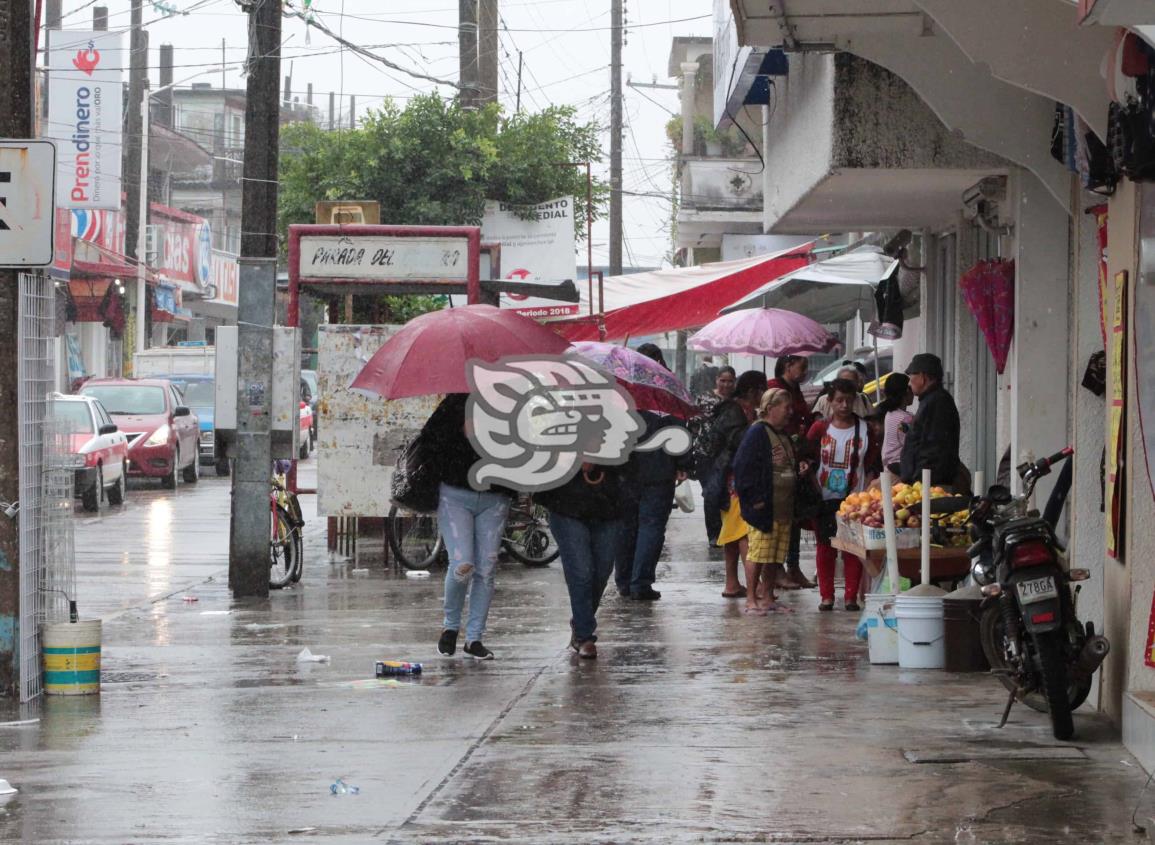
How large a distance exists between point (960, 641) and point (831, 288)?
30.8ft

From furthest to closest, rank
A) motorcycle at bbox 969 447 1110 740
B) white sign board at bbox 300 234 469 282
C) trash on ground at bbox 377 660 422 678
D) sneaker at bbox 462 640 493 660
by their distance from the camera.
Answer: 1. white sign board at bbox 300 234 469 282
2. sneaker at bbox 462 640 493 660
3. trash on ground at bbox 377 660 422 678
4. motorcycle at bbox 969 447 1110 740

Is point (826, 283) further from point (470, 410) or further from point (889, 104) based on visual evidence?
point (470, 410)

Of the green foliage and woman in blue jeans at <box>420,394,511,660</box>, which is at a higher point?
the green foliage

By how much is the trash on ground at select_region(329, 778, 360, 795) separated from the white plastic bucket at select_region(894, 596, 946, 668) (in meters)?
4.01

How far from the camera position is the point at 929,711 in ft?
29.0

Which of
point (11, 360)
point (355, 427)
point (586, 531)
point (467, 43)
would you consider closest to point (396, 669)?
point (586, 531)

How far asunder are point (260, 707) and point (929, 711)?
335cm

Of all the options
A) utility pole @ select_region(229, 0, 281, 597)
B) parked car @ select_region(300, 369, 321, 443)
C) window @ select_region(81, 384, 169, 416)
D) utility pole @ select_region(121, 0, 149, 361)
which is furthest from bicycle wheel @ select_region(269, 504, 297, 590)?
utility pole @ select_region(121, 0, 149, 361)

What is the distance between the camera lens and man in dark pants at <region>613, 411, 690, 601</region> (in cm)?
1391

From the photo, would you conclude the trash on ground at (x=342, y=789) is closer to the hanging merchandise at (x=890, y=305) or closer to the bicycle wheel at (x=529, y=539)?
the bicycle wheel at (x=529, y=539)

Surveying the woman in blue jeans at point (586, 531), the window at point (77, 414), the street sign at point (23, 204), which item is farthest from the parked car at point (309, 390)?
the street sign at point (23, 204)

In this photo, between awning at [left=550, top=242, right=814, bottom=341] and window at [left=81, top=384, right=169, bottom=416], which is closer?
awning at [left=550, top=242, right=814, bottom=341]

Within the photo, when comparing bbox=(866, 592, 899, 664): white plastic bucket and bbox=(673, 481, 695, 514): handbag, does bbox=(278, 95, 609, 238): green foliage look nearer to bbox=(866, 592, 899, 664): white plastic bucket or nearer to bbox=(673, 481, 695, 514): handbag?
bbox=(673, 481, 695, 514): handbag

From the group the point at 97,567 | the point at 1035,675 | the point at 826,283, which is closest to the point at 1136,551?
the point at 1035,675
